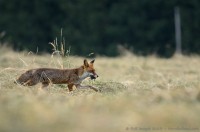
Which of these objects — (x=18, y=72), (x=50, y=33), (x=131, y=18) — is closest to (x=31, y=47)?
(x=50, y=33)

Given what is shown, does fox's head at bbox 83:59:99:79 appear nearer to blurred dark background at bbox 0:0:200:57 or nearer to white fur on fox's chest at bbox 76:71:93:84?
white fur on fox's chest at bbox 76:71:93:84

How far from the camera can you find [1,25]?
122ft

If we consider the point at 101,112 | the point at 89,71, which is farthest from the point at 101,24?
the point at 101,112

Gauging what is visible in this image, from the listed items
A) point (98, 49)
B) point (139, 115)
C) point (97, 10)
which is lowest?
point (139, 115)

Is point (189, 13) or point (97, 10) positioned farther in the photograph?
point (97, 10)

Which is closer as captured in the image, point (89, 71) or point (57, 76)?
point (57, 76)

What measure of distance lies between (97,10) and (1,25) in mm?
5530

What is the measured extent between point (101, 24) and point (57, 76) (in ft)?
74.7

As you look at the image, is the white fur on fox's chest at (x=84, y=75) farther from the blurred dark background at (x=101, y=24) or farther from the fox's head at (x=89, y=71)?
the blurred dark background at (x=101, y=24)

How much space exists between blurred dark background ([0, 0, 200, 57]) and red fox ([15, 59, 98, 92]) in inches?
734

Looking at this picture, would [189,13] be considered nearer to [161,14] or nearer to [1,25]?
[161,14]

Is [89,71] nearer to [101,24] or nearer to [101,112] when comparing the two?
[101,112]

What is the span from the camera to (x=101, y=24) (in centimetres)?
3644

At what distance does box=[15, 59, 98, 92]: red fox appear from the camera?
13523 mm
